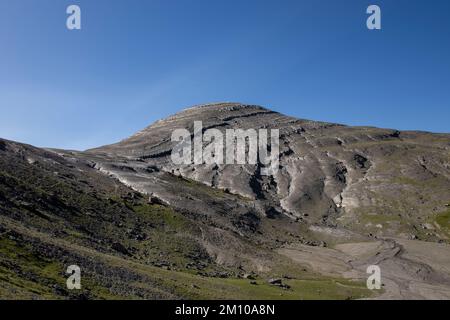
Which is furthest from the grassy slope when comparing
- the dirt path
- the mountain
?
the dirt path

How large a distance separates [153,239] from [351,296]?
44.9m

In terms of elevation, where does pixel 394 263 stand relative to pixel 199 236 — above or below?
below

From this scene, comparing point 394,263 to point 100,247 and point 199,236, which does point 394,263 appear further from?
point 100,247

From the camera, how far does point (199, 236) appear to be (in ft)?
364

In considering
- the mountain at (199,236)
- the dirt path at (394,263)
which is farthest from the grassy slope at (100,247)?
the dirt path at (394,263)

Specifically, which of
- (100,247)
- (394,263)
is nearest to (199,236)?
(100,247)

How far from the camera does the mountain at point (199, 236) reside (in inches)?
2429

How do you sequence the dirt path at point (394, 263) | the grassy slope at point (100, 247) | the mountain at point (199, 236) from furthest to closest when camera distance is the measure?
the dirt path at point (394, 263) → the mountain at point (199, 236) → the grassy slope at point (100, 247)

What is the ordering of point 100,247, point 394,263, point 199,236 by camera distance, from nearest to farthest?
point 100,247 → point 199,236 → point 394,263

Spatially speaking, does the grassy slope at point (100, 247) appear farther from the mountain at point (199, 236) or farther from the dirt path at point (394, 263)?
the dirt path at point (394, 263)

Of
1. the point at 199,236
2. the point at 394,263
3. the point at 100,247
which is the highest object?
the point at 100,247

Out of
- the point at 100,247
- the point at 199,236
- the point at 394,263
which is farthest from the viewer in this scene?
the point at 394,263

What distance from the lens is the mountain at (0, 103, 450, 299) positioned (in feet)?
202

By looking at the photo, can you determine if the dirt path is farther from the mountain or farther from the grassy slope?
the grassy slope
